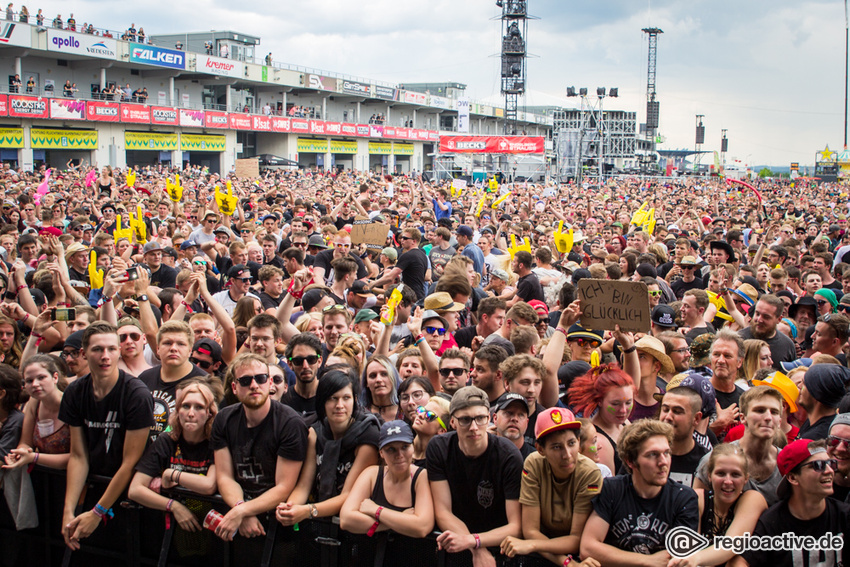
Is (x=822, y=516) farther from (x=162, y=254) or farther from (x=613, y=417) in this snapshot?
(x=162, y=254)

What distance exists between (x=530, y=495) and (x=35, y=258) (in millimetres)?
7404

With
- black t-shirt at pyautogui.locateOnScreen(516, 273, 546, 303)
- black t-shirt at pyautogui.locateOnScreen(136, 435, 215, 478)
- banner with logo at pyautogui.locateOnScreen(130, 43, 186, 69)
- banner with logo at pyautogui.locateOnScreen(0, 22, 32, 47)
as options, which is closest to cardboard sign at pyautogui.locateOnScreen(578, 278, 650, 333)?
black t-shirt at pyautogui.locateOnScreen(136, 435, 215, 478)

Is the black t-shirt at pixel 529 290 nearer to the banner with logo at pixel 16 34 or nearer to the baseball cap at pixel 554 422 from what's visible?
the baseball cap at pixel 554 422

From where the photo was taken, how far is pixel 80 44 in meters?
37.3

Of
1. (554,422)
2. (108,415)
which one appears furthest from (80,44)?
(554,422)

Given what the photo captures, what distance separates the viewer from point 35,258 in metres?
8.65

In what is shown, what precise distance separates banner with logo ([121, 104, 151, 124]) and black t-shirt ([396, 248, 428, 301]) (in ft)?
110

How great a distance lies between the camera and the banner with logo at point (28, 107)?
3181 centimetres

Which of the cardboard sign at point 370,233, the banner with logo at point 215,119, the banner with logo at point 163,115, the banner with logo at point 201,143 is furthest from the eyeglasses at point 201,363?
the banner with logo at point 215,119

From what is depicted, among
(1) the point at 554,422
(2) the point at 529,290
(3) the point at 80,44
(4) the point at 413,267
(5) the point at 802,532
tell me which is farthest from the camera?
(3) the point at 80,44

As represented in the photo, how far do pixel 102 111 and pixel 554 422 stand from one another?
37.8 m

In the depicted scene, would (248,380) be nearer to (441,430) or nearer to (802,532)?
(441,430)

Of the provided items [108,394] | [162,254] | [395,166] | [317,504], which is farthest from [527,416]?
[395,166]

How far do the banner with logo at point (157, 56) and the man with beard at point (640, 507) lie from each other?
4234 centimetres
